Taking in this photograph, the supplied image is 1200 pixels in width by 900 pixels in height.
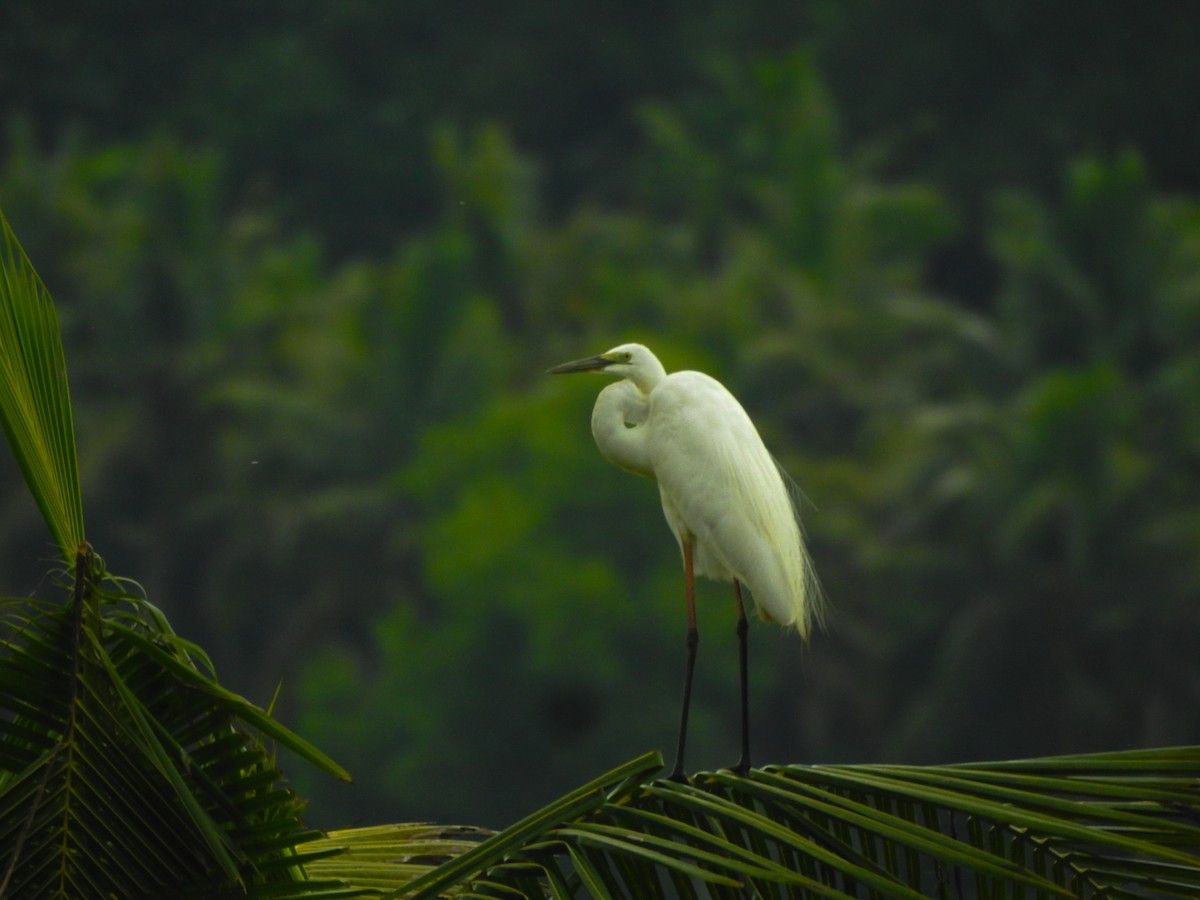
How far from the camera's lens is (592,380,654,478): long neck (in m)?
3.34

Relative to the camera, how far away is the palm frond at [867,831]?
1.61m

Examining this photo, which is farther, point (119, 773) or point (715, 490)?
point (715, 490)

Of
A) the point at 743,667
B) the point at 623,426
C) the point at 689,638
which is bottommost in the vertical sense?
the point at 743,667

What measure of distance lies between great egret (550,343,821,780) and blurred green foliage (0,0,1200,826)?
1324 centimetres

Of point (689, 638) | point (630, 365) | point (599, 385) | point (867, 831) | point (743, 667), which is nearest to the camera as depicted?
point (867, 831)

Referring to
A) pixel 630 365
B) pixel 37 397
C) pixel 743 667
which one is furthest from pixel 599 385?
pixel 37 397

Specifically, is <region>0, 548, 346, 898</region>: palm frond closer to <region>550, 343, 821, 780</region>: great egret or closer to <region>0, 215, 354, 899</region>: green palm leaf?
<region>0, 215, 354, 899</region>: green palm leaf

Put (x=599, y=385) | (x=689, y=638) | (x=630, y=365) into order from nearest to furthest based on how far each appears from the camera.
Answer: (x=689, y=638), (x=630, y=365), (x=599, y=385)

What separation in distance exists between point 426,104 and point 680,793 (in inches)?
1210

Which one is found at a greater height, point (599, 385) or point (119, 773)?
point (599, 385)

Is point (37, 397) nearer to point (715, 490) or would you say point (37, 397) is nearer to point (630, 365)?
point (715, 490)

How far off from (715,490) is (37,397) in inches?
60.3

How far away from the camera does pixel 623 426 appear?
3379mm

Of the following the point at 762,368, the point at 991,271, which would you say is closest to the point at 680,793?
the point at 762,368
